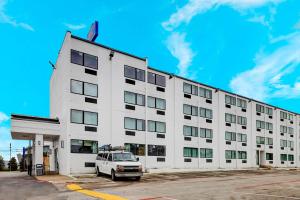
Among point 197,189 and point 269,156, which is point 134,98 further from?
point 269,156

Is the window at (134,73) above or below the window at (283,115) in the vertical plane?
above

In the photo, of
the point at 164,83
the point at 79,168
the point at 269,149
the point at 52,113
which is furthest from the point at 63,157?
the point at 269,149

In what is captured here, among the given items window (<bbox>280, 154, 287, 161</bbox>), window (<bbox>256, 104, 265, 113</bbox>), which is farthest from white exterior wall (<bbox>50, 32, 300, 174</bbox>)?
window (<bbox>280, 154, 287, 161</bbox>)

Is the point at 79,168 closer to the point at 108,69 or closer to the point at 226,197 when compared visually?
the point at 108,69

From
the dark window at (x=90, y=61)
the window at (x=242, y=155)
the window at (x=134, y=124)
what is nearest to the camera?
the dark window at (x=90, y=61)

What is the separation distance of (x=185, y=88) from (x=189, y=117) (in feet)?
11.3

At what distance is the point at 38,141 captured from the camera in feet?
94.8

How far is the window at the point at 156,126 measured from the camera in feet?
118

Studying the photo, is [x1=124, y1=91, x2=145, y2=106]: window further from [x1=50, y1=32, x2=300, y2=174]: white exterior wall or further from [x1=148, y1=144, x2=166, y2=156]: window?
[x1=148, y1=144, x2=166, y2=156]: window

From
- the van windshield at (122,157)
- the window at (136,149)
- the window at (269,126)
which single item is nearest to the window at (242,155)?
the window at (269,126)

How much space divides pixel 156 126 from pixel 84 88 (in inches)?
379

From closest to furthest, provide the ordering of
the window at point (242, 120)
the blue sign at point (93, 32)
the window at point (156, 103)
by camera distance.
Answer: the blue sign at point (93, 32)
the window at point (156, 103)
the window at point (242, 120)

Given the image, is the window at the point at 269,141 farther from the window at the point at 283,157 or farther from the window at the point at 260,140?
the window at the point at 283,157

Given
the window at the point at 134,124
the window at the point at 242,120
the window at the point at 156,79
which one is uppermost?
the window at the point at 156,79
